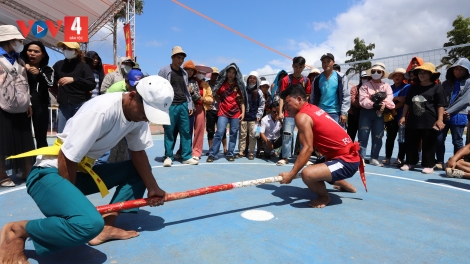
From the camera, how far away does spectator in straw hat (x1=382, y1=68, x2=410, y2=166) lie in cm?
589

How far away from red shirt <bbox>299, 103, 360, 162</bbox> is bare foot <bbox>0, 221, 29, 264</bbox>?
2762 mm

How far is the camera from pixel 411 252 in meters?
2.28

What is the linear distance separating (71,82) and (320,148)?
3.73m

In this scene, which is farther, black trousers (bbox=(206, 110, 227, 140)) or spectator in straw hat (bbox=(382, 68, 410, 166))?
black trousers (bbox=(206, 110, 227, 140))

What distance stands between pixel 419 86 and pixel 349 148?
293 centimetres

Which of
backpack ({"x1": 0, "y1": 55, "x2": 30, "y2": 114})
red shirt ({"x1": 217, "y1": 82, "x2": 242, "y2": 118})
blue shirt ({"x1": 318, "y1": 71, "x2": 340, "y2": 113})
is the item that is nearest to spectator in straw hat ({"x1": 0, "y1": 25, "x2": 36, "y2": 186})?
backpack ({"x1": 0, "y1": 55, "x2": 30, "y2": 114})

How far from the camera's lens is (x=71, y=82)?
14.8 feet

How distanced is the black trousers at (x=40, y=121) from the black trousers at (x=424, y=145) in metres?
6.13

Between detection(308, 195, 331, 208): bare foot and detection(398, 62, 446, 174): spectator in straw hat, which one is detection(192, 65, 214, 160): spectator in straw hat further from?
detection(398, 62, 446, 174): spectator in straw hat

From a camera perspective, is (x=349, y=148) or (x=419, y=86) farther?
(x=419, y=86)

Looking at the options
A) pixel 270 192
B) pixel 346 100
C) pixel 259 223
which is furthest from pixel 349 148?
pixel 346 100

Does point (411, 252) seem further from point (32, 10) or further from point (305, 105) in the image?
point (32, 10)

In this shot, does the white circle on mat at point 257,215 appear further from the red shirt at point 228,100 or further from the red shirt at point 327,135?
the red shirt at point 228,100

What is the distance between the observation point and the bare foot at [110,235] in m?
2.32
